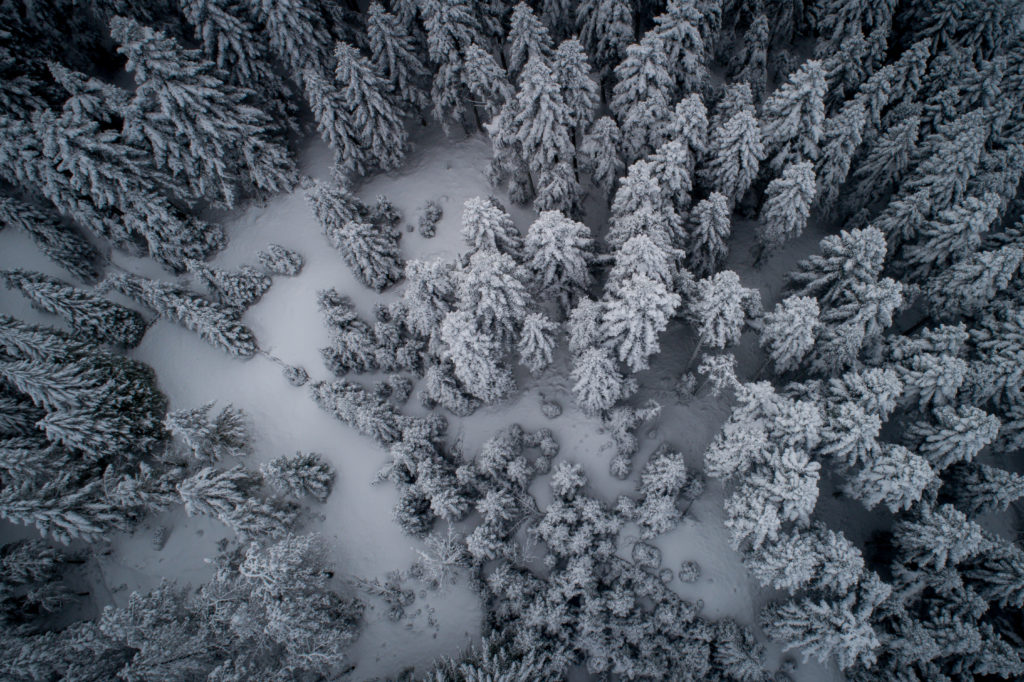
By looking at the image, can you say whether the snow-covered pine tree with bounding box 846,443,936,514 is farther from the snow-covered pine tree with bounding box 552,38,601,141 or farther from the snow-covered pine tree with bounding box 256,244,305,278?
the snow-covered pine tree with bounding box 256,244,305,278

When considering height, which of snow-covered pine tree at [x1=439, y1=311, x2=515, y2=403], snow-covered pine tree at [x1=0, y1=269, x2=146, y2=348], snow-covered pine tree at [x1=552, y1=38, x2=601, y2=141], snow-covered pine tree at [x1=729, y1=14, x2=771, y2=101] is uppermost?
snow-covered pine tree at [x1=729, y1=14, x2=771, y2=101]

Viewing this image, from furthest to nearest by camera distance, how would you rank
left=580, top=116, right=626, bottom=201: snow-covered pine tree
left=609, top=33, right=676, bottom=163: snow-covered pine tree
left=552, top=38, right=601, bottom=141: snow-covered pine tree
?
1. left=580, top=116, right=626, bottom=201: snow-covered pine tree
2. left=552, top=38, right=601, bottom=141: snow-covered pine tree
3. left=609, top=33, right=676, bottom=163: snow-covered pine tree

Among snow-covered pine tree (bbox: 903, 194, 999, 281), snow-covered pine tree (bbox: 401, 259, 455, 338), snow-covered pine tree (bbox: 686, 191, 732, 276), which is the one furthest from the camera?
snow-covered pine tree (bbox: 686, 191, 732, 276)

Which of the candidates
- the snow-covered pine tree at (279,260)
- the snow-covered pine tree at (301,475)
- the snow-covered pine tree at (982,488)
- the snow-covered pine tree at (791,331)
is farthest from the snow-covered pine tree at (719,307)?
the snow-covered pine tree at (279,260)

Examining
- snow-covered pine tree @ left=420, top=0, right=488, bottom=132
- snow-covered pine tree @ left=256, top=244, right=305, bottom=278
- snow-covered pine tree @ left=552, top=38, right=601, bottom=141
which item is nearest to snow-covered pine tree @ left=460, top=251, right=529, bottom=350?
snow-covered pine tree @ left=552, top=38, right=601, bottom=141

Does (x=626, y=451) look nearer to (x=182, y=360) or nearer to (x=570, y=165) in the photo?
(x=570, y=165)

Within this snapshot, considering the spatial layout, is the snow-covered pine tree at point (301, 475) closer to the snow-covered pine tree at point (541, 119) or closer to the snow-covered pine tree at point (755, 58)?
the snow-covered pine tree at point (541, 119)
